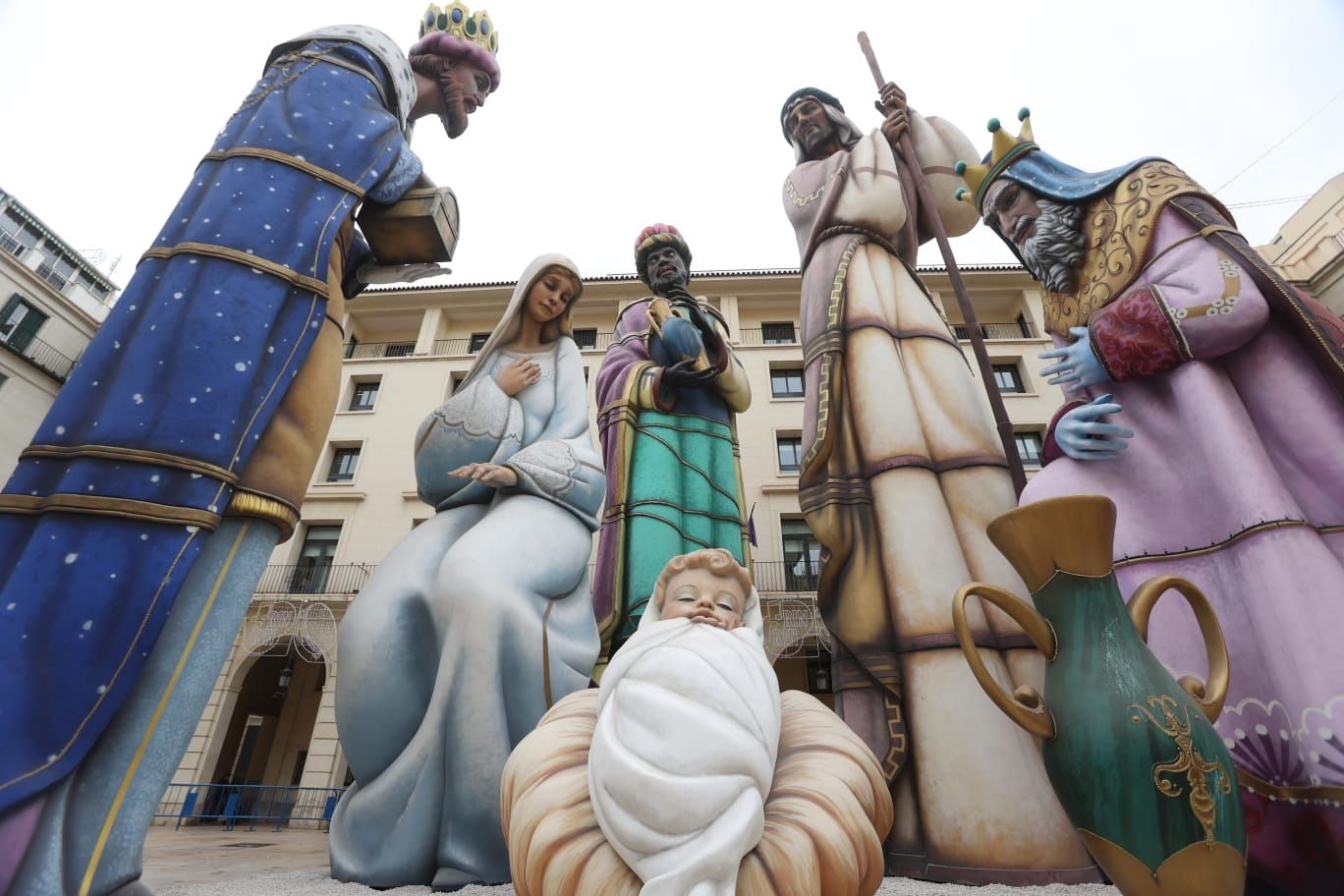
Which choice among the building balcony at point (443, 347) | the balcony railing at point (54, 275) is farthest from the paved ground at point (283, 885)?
the balcony railing at point (54, 275)

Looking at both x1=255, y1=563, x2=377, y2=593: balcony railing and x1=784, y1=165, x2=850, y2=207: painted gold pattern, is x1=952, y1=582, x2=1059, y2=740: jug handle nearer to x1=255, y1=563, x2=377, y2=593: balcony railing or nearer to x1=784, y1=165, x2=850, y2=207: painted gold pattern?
x1=784, y1=165, x2=850, y2=207: painted gold pattern

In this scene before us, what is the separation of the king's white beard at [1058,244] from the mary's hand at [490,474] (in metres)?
2.10

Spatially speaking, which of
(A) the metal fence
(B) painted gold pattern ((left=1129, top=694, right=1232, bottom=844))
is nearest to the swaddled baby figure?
(B) painted gold pattern ((left=1129, top=694, right=1232, bottom=844))

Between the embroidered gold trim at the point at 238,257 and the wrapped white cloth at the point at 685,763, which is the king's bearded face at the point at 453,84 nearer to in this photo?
the embroidered gold trim at the point at 238,257

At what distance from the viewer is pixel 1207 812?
115 cm

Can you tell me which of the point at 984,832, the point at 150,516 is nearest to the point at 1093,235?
the point at 984,832

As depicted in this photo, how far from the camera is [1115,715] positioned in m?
1.24

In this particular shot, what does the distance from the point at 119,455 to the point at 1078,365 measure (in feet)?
9.12

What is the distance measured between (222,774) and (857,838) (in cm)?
1661

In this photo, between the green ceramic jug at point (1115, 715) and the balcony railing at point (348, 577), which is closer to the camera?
the green ceramic jug at point (1115, 715)

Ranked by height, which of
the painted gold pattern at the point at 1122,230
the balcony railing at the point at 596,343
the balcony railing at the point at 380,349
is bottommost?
the painted gold pattern at the point at 1122,230

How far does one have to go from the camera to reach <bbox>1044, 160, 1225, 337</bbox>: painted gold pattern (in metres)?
2.10

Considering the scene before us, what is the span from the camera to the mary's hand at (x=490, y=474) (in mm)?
2252

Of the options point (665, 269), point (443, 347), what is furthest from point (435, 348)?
point (665, 269)
